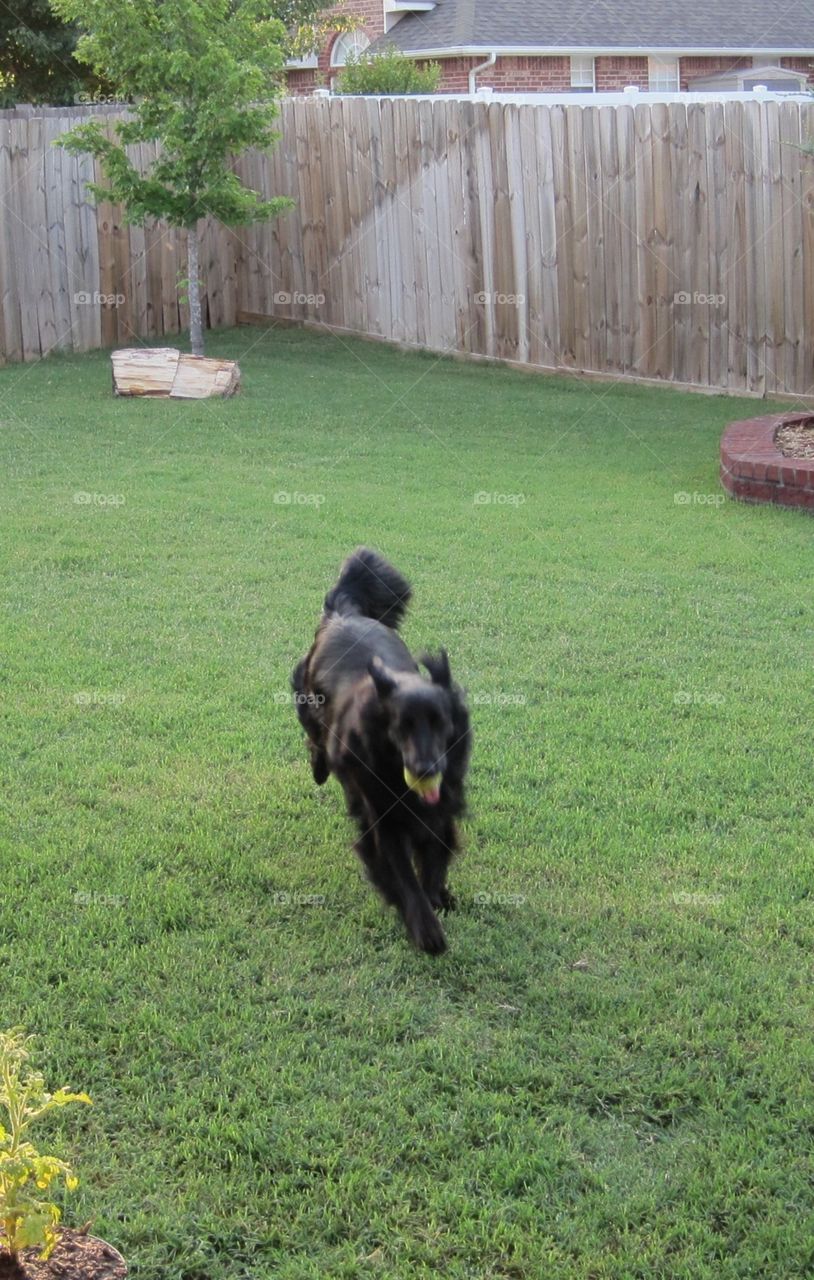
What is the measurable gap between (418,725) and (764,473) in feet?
18.8

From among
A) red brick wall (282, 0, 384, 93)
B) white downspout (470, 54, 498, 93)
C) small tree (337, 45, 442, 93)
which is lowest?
small tree (337, 45, 442, 93)

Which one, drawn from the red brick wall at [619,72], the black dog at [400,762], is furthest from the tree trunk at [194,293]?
the red brick wall at [619,72]

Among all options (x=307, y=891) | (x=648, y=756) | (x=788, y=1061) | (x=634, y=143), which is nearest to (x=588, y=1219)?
(x=788, y=1061)

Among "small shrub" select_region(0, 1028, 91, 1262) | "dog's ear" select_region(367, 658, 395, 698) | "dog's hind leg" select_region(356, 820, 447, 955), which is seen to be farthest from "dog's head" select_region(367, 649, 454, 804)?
"small shrub" select_region(0, 1028, 91, 1262)

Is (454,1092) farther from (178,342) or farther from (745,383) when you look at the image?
(178,342)

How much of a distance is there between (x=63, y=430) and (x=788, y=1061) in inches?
345

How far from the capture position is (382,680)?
3.70m

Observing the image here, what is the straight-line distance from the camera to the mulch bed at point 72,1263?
8.05 ft

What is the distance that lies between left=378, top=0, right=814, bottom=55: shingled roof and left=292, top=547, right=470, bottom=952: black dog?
22515 millimetres

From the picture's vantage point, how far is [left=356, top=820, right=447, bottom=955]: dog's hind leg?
377cm

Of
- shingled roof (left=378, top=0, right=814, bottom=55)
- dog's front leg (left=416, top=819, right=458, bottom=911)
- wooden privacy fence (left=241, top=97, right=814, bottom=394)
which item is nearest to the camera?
dog's front leg (left=416, top=819, right=458, bottom=911)

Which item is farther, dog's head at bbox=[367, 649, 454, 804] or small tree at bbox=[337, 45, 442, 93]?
small tree at bbox=[337, 45, 442, 93]

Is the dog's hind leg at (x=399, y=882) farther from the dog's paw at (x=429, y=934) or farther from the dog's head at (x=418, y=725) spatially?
the dog's head at (x=418, y=725)

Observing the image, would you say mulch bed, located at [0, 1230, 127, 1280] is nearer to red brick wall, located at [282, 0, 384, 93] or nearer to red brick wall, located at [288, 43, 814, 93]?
red brick wall, located at [288, 43, 814, 93]
